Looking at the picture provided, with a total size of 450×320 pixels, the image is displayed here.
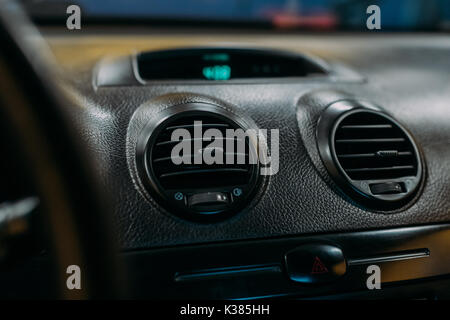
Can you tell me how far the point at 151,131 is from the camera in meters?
1.43

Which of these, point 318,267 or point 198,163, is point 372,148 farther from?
point 198,163

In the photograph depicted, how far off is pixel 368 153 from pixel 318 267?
0.35 m

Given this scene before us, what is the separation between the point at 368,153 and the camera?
1.53 m

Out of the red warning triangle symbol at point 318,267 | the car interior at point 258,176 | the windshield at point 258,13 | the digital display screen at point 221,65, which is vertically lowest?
the red warning triangle symbol at point 318,267

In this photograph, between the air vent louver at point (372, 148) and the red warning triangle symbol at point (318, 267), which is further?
the air vent louver at point (372, 148)

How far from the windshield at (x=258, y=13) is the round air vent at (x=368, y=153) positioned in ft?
3.09

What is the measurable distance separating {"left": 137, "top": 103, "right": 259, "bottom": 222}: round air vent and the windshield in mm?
950

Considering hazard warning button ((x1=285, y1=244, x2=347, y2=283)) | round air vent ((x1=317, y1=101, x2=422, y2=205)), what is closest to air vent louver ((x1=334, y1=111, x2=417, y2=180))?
round air vent ((x1=317, y1=101, x2=422, y2=205))

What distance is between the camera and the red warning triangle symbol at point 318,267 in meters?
1.39

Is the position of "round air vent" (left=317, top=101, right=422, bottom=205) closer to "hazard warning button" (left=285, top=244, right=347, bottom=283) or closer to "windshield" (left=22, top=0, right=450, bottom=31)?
"hazard warning button" (left=285, top=244, right=347, bottom=283)

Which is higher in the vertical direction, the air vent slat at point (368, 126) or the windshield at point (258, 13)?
the windshield at point (258, 13)

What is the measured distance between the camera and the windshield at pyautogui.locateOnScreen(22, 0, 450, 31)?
7.30 ft

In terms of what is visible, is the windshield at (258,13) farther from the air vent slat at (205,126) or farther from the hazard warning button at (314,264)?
the hazard warning button at (314,264)

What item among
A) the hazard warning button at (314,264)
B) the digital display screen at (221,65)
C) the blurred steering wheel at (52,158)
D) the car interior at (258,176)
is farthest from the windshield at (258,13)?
the blurred steering wheel at (52,158)
